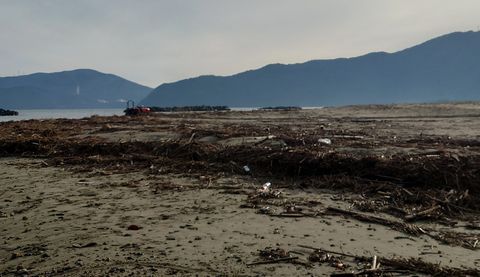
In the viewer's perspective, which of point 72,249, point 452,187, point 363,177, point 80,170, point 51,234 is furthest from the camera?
point 80,170

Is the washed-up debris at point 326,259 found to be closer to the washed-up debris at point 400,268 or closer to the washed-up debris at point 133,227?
the washed-up debris at point 400,268

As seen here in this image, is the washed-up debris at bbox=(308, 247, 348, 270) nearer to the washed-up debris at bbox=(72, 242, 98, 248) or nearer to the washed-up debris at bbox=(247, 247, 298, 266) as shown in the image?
the washed-up debris at bbox=(247, 247, 298, 266)

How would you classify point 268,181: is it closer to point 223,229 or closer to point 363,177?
point 363,177

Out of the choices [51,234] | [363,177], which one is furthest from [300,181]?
[51,234]

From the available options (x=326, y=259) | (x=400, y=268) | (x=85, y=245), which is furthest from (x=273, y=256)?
(x=85, y=245)

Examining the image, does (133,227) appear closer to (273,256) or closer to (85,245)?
(85,245)

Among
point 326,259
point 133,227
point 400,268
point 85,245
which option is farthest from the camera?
point 133,227

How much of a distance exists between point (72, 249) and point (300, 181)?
15.4 feet

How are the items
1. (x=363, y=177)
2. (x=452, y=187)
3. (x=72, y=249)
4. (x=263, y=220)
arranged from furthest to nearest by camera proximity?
(x=363, y=177) → (x=452, y=187) → (x=263, y=220) → (x=72, y=249)

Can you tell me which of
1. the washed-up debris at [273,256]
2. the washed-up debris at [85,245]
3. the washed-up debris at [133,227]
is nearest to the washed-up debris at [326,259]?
the washed-up debris at [273,256]

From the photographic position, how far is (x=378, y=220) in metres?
5.96

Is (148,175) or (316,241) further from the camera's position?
(148,175)

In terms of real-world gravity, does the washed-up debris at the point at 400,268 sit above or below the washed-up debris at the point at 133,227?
below

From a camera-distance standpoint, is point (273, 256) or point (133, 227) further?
point (133, 227)
